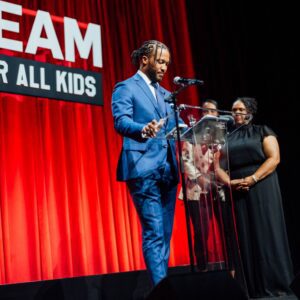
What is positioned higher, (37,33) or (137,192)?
(37,33)

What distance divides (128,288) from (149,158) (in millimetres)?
1144

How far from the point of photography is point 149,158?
2447 mm

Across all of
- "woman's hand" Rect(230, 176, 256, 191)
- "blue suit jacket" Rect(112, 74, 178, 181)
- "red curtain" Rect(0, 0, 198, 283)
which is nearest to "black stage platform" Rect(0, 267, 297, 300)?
"blue suit jacket" Rect(112, 74, 178, 181)

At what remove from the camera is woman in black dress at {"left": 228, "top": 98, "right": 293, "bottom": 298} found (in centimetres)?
336

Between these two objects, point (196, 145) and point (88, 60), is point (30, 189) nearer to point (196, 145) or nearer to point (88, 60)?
point (88, 60)

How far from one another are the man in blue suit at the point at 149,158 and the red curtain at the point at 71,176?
6.30 feet

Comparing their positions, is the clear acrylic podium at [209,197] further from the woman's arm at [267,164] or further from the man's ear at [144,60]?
the woman's arm at [267,164]

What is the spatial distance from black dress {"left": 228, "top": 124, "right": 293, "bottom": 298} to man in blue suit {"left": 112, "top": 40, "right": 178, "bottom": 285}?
929 mm

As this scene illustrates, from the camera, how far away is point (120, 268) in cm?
460

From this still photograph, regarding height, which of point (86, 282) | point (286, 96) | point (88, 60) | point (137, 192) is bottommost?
point (86, 282)

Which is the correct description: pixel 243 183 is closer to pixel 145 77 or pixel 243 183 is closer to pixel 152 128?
pixel 145 77

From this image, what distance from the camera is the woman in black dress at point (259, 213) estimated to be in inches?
132

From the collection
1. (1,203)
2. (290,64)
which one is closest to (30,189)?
(1,203)

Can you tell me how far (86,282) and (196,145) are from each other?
1.26 metres
